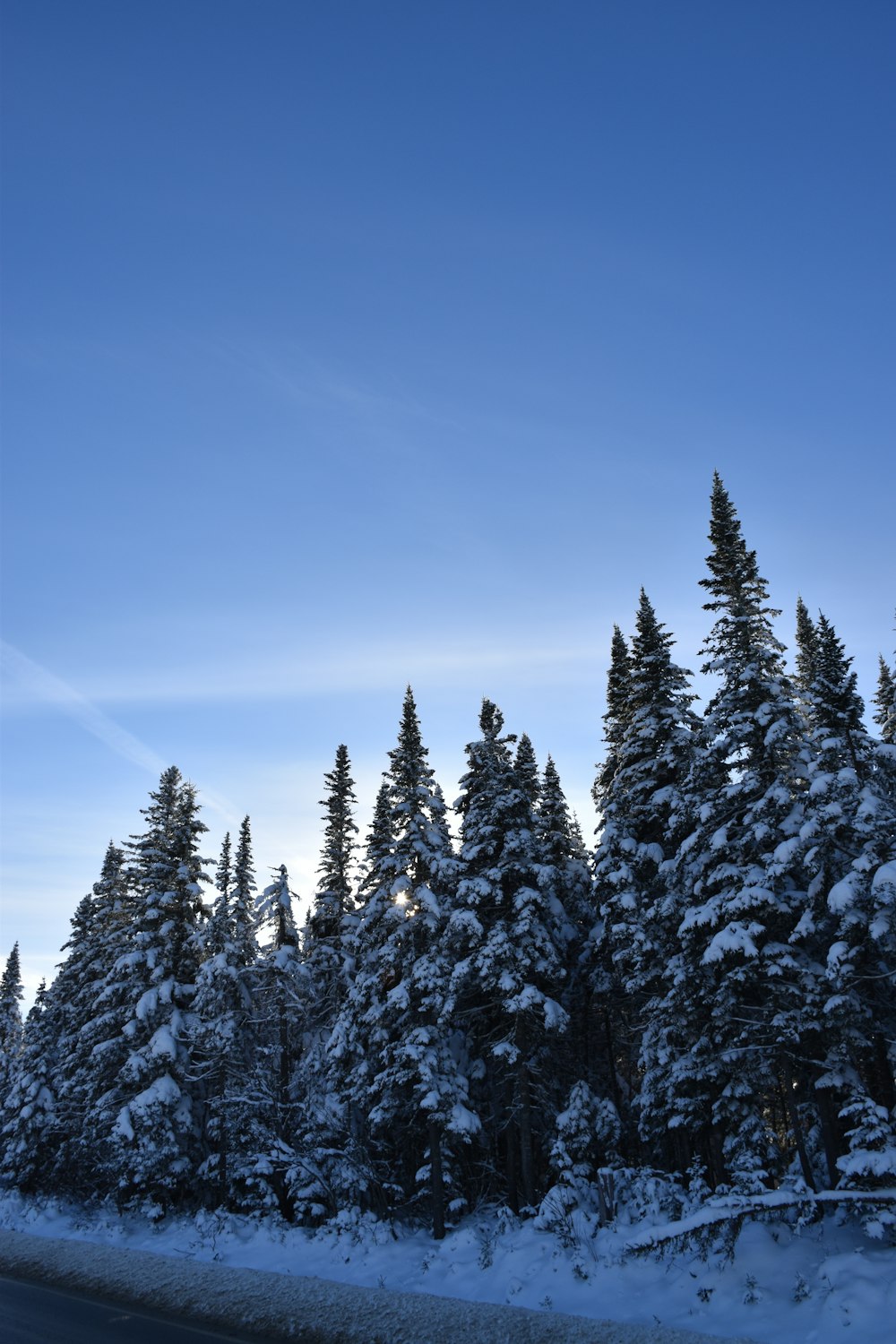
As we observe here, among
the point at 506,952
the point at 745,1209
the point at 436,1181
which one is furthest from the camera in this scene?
the point at 506,952

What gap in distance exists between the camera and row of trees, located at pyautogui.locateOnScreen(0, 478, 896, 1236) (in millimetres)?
18875

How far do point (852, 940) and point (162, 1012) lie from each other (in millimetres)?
23177

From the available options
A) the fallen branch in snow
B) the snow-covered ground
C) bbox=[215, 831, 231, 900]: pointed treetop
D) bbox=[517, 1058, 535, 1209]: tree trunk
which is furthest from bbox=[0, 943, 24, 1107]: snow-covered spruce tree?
the fallen branch in snow

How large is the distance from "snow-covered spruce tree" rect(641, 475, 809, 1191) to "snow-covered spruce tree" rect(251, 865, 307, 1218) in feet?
38.8

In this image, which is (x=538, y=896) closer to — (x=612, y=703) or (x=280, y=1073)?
(x=612, y=703)

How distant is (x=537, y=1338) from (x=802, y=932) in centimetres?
1009

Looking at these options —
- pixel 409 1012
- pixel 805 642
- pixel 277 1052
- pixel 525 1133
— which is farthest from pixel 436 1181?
pixel 805 642

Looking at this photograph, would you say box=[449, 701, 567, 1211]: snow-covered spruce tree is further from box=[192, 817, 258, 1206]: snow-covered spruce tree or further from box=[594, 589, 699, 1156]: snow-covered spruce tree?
box=[192, 817, 258, 1206]: snow-covered spruce tree

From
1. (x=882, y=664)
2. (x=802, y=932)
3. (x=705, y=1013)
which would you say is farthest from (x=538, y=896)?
(x=882, y=664)

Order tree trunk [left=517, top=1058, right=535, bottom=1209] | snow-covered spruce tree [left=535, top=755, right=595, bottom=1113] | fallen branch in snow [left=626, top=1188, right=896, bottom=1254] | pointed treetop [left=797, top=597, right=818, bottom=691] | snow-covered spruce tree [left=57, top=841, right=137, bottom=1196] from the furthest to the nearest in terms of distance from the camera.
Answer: pointed treetop [left=797, top=597, right=818, bottom=691] < snow-covered spruce tree [left=57, top=841, right=137, bottom=1196] < snow-covered spruce tree [left=535, top=755, right=595, bottom=1113] < tree trunk [left=517, top=1058, right=535, bottom=1209] < fallen branch in snow [left=626, top=1188, right=896, bottom=1254]

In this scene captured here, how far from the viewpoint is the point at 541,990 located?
26.2 meters

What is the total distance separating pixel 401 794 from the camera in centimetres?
2823

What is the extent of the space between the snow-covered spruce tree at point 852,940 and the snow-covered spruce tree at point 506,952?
7.74 m

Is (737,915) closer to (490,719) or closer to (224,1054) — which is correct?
(490,719)
